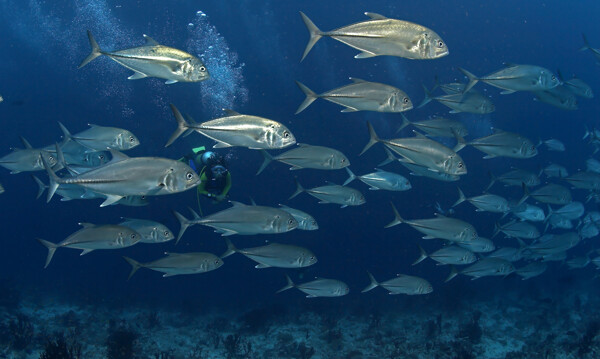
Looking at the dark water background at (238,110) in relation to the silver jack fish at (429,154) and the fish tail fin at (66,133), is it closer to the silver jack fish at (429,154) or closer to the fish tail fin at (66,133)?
the fish tail fin at (66,133)

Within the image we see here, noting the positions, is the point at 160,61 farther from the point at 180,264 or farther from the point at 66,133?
A: the point at 66,133

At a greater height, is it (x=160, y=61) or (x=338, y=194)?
(x=160, y=61)

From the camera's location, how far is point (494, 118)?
36.6 m

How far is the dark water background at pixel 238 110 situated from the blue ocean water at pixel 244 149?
110mm

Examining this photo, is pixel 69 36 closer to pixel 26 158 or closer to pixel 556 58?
pixel 26 158

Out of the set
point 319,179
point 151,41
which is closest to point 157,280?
point 319,179

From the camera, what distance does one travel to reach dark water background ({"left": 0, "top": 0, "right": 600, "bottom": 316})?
18.7 m

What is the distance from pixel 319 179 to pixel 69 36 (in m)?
24.3

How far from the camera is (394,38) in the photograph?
3805 mm

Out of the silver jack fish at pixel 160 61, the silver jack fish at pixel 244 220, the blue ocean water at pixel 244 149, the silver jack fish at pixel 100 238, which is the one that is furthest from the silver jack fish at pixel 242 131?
the blue ocean water at pixel 244 149

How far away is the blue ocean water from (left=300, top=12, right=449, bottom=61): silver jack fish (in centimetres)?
964

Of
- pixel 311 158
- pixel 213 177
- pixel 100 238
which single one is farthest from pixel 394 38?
pixel 100 238

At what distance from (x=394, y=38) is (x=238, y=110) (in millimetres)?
20270

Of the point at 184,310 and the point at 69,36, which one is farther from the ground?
the point at 69,36
